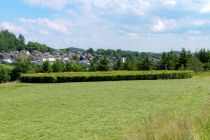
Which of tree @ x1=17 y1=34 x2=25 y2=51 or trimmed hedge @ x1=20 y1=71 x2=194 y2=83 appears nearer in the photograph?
trimmed hedge @ x1=20 y1=71 x2=194 y2=83

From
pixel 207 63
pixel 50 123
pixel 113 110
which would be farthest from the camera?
pixel 207 63

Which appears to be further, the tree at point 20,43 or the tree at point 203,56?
the tree at point 20,43

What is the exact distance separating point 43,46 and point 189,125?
145999 millimetres

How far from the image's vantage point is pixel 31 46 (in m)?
143

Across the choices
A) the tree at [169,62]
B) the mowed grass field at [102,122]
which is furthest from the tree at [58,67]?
the mowed grass field at [102,122]

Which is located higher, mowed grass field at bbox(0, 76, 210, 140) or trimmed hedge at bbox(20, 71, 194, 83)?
trimmed hedge at bbox(20, 71, 194, 83)

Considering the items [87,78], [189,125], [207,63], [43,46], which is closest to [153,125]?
[189,125]

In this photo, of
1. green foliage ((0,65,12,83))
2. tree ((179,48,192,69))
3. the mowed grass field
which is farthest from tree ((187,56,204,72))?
the mowed grass field

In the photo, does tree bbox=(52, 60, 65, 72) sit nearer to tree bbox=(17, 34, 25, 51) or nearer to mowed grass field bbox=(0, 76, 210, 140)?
mowed grass field bbox=(0, 76, 210, 140)

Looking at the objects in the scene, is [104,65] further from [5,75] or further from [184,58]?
[5,75]

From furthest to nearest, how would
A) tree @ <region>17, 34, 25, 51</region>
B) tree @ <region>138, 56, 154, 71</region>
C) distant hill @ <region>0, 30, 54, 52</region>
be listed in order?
tree @ <region>17, 34, 25, 51</region> → distant hill @ <region>0, 30, 54, 52</region> → tree @ <region>138, 56, 154, 71</region>

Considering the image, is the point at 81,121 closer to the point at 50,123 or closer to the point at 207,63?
the point at 50,123

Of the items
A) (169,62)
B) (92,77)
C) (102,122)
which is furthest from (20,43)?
(102,122)

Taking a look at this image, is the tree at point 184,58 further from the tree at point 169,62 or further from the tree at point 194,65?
the tree at point 194,65
